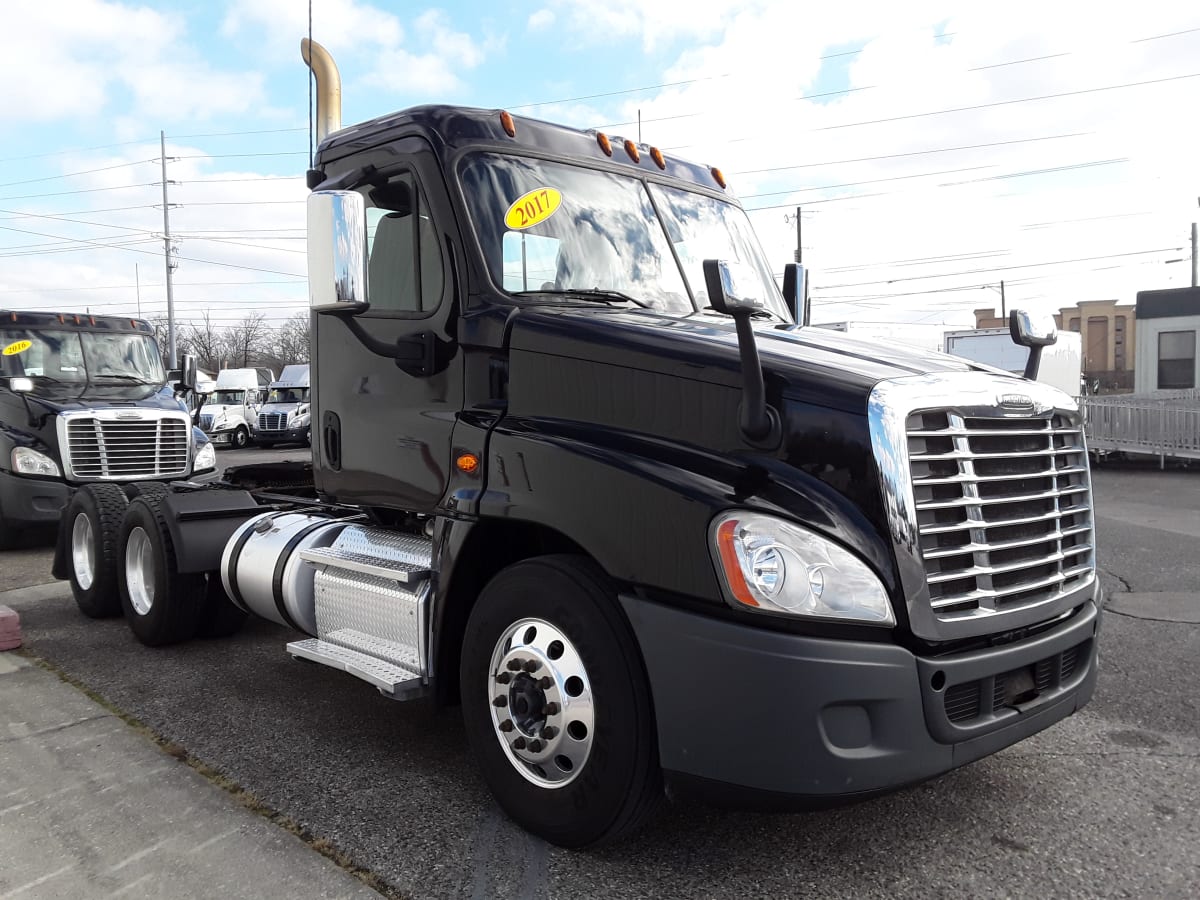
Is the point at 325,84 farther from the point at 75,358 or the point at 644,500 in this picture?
the point at 75,358

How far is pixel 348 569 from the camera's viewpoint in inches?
172

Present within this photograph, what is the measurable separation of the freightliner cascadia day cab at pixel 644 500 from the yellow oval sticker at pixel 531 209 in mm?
10

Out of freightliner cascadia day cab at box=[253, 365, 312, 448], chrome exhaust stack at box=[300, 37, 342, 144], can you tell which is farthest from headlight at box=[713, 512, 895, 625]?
freightliner cascadia day cab at box=[253, 365, 312, 448]

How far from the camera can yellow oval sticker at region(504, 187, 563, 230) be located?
12.6ft

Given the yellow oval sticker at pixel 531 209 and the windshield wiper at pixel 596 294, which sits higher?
the yellow oval sticker at pixel 531 209

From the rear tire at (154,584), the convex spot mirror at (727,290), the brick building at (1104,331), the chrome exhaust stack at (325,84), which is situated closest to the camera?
the convex spot mirror at (727,290)

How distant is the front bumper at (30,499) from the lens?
32.1 ft

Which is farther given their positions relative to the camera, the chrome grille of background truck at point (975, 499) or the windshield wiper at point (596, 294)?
the windshield wiper at point (596, 294)

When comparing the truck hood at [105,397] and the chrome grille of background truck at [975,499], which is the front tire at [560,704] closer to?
the chrome grille of background truck at [975,499]

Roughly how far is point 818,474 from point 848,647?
0.51 metres

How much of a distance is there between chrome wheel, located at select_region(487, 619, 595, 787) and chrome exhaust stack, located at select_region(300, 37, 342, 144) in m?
2.98

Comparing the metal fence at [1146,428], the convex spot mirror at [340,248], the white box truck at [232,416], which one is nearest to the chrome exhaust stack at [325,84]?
the convex spot mirror at [340,248]

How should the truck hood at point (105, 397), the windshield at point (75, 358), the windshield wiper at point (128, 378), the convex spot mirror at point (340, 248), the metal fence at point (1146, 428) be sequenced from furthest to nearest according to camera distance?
the metal fence at point (1146, 428) → the windshield wiper at point (128, 378) → the windshield at point (75, 358) → the truck hood at point (105, 397) → the convex spot mirror at point (340, 248)

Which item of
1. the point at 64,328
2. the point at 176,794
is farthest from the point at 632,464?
the point at 64,328
